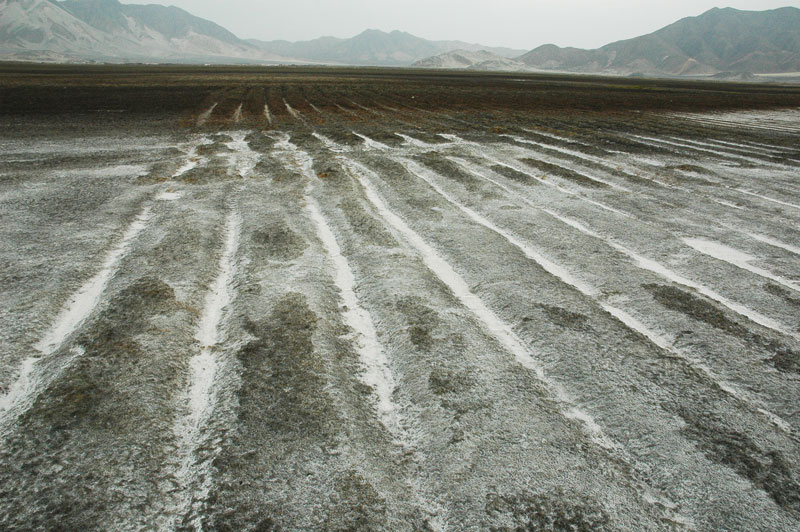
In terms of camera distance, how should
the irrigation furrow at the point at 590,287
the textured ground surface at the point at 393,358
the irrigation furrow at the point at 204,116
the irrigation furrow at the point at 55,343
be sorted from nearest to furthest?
the textured ground surface at the point at 393,358
the irrigation furrow at the point at 55,343
the irrigation furrow at the point at 590,287
the irrigation furrow at the point at 204,116

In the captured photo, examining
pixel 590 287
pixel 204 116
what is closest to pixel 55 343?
pixel 590 287

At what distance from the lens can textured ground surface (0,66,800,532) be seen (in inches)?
91.7

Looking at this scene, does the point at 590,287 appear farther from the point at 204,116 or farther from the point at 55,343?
the point at 204,116

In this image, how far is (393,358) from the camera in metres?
3.43

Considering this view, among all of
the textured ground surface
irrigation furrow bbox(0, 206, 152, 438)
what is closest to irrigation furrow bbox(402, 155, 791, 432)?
the textured ground surface

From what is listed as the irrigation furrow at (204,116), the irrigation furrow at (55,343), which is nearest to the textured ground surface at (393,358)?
the irrigation furrow at (55,343)

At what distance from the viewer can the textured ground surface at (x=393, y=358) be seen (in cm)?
233

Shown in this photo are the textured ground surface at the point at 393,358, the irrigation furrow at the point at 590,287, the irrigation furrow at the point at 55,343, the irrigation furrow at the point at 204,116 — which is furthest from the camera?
the irrigation furrow at the point at 204,116

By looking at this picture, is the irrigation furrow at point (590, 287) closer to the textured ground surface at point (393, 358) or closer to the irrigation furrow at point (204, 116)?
the textured ground surface at point (393, 358)

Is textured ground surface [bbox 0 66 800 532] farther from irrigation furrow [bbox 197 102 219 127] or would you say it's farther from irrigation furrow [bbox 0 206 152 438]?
irrigation furrow [bbox 197 102 219 127]

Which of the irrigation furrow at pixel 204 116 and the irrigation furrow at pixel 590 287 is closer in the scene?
the irrigation furrow at pixel 590 287

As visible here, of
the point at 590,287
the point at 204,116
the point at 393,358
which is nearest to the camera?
the point at 393,358

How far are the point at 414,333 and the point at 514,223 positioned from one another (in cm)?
322

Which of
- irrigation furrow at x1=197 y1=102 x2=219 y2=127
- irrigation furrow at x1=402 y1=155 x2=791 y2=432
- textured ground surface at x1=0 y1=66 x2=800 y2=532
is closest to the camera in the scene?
textured ground surface at x1=0 y1=66 x2=800 y2=532
